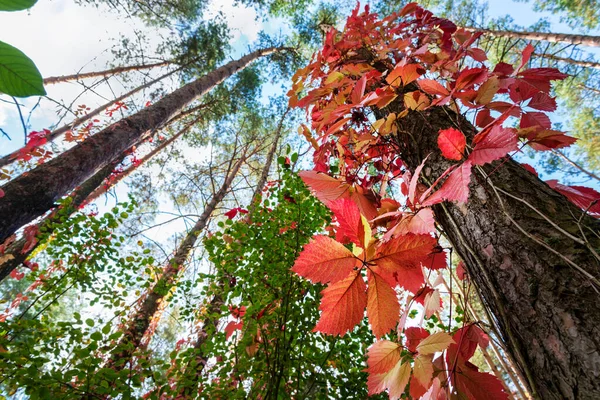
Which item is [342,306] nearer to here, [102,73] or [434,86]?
[434,86]

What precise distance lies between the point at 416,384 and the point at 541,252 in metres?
0.37

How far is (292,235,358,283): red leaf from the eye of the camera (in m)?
0.46

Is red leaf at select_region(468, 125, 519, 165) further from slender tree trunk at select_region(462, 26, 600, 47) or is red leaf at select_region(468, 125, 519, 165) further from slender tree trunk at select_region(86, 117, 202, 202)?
slender tree trunk at select_region(86, 117, 202, 202)

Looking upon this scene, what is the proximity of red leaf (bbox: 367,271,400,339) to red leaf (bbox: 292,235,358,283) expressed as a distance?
0.07 meters

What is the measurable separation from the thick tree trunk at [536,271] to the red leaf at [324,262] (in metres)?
0.27

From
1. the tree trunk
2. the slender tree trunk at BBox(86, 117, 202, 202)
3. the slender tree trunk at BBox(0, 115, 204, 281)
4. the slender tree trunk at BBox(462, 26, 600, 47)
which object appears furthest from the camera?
the slender tree trunk at BBox(86, 117, 202, 202)

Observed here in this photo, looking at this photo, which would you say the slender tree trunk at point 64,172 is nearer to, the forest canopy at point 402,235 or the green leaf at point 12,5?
the forest canopy at point 402,235

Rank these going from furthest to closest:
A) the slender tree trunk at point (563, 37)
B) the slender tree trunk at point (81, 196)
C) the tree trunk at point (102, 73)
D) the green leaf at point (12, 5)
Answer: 1. the tree trunk at point (102, 73)
2. the slender tree trunk at point (563, 37)
3. the slender tree trunk at point (81, 196)
4. the green leaf at point (12, 5)

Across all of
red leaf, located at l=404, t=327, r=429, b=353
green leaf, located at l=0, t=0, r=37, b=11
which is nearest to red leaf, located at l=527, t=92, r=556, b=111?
red leaf, located at l=404, t=327, r=429, b=353

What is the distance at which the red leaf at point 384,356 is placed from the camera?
1.99ft

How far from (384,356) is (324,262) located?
0.98ft

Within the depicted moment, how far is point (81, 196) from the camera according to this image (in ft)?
20.8

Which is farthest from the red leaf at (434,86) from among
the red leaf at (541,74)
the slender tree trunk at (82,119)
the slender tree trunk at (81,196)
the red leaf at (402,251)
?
the slender tree trunk at (82,119)

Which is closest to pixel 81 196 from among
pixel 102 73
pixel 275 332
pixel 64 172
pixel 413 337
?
pixel 102 73
